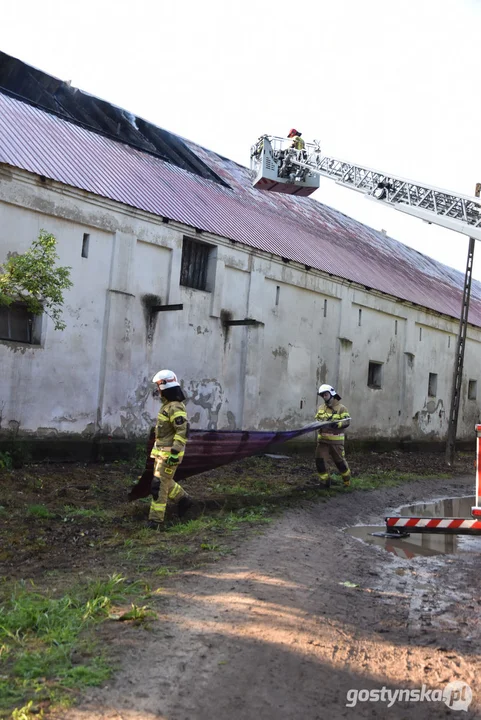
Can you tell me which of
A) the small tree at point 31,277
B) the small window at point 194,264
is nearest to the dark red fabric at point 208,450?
the small tree at point 31,277

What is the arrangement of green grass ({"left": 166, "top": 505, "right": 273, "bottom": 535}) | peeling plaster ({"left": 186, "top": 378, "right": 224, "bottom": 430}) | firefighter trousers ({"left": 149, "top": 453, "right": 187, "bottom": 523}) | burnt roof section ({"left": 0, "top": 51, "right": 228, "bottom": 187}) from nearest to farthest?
green grass ({"left": 166, "top": 505, "right": 273, "bottom": 535}), firefighter trousers ({"left": 149, "top": 453, "right": 187, "bottom": 523}), peeling plaster ({"left": 186, "top": 378, "right": 224, "bottom": 430}), burnt roof section ({"left": 0, "top": 51, "right": 228, "bottom": 187})

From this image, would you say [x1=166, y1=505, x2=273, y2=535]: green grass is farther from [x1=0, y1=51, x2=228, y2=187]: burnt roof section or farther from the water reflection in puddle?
[x1=0, y1=51, x2=228, y2=187]: burnt roof section

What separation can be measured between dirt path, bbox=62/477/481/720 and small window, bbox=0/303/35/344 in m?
7.87

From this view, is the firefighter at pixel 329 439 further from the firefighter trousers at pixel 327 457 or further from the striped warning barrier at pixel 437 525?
Answer: the striped warning barrier at pixel 437 525

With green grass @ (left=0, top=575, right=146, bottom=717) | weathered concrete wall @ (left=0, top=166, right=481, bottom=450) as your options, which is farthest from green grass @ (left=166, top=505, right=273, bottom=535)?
weathered concrete wall @ (left=0, top=166, right=481, bottom=450)

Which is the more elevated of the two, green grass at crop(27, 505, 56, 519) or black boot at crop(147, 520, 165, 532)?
black boot at crop(147, 520, 165, 532)

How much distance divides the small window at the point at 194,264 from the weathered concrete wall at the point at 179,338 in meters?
0.21

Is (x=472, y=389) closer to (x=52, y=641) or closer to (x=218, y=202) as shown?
(x=218, y=202)

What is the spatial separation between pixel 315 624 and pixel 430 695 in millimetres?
1089

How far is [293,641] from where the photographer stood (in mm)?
4434

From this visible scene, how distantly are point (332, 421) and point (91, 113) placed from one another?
13.0 meters

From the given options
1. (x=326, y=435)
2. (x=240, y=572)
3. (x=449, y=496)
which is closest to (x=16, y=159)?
(x=326, y=435)

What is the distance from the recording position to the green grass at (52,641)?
3.64 meters

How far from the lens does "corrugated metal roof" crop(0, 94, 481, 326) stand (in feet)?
48.3
